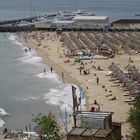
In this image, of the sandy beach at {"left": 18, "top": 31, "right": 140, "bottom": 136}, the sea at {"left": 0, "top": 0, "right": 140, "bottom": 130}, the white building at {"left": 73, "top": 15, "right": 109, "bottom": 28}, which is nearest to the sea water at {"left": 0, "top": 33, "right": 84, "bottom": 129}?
the sea at {"left": 0, "top": 0, "right": 140, "bottom": 130}

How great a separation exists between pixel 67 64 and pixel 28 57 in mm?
11854

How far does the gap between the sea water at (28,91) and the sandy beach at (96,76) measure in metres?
1.11

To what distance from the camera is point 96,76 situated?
1763 inches

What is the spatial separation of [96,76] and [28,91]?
6.19 meters

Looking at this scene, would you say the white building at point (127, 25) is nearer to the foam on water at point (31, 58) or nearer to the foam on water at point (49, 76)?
the foam on water at point (31, 58)

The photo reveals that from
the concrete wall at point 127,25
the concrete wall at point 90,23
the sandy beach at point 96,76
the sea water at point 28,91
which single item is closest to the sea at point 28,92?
the sea water at point 28,91

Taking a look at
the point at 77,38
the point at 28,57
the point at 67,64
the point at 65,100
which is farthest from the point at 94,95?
the point at 77,38

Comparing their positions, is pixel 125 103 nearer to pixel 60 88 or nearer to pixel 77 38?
pixel 60 88

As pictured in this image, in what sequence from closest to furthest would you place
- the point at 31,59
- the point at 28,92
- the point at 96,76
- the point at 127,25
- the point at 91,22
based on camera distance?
the point at 28,92 → the point at 96,76 → the point at 31,59 → the point at 127,25 → the point at 91,22

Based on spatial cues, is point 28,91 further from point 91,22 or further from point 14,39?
point 91,22

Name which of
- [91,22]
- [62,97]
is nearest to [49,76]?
[62,97]

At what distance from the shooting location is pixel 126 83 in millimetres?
38094

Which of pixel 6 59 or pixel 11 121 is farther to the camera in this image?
pixel 6 59

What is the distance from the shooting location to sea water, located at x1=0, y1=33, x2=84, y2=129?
33188 millimetres
